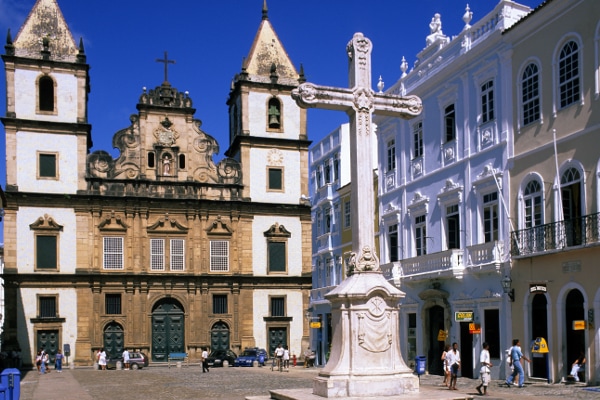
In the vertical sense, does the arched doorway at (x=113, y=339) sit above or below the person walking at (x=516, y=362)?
below

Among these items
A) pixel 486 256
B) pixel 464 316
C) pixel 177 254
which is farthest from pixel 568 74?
pixel 177 254

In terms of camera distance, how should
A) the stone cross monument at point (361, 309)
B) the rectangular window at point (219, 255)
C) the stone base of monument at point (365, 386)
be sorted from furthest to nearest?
the rectangular window at point (219, 255)
the stone cross monument at point (361, 309)
the stone base of monument at point (365, 386)

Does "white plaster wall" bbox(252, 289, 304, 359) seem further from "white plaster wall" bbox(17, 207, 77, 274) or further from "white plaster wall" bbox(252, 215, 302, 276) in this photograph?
"white plaster wall" bbox(17, 207, 77, 274)

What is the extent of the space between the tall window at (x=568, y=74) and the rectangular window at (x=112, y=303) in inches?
1266

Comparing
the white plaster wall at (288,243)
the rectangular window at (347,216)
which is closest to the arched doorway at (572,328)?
the rectangular window at (347,216)

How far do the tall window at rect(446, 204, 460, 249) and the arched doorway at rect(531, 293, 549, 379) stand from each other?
4521mm

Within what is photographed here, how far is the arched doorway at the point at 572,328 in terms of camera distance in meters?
21.7

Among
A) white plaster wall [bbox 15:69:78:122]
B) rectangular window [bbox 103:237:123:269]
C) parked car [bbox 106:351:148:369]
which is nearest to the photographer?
parked car [bbox 106:351:148:369]

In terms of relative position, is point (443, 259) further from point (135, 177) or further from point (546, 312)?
point (135, 177)

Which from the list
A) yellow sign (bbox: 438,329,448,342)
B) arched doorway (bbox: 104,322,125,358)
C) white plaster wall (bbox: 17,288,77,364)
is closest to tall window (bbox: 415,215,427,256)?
yellow sign (bbox: 438,329,448,342)

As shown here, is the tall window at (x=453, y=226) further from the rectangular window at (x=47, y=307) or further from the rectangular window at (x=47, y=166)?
the rectangular window at (x=47, y=166)

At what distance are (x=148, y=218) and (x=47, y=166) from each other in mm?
6834

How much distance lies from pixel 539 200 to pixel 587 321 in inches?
163

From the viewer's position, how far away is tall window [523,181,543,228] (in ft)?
76.9
